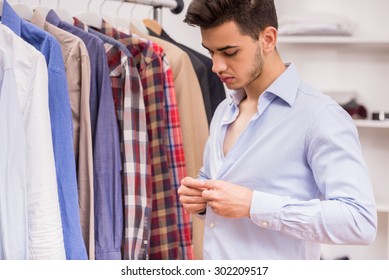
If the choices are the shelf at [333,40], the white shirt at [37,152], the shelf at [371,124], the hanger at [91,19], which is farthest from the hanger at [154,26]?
the shelf at [371,124]

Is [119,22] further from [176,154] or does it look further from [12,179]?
[12,179]

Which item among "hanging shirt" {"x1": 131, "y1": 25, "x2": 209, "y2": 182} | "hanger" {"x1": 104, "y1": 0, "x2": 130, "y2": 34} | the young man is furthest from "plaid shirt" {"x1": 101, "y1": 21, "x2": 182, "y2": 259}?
the young man

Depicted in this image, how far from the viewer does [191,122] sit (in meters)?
1.65

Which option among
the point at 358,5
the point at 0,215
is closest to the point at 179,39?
the point at 358,5

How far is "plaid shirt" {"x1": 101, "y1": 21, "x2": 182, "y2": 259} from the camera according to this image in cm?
150

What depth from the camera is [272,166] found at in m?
1.06

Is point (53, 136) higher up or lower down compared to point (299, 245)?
higher up

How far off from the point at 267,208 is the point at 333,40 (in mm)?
1550

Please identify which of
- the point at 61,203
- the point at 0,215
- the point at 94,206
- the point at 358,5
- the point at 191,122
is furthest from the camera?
the point at 358,5

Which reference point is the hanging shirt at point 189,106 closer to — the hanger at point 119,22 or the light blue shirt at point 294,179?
the hanger at point 119,22

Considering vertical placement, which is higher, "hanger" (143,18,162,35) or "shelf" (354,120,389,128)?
"hanger" (143,18,162,35)

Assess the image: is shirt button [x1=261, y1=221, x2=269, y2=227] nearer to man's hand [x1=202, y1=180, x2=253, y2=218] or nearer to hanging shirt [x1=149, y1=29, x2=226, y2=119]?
man's hand [x1=202, y1=180, x2=253, y2=218]

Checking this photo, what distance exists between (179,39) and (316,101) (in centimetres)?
159

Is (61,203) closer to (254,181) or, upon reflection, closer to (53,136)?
(53,136)
